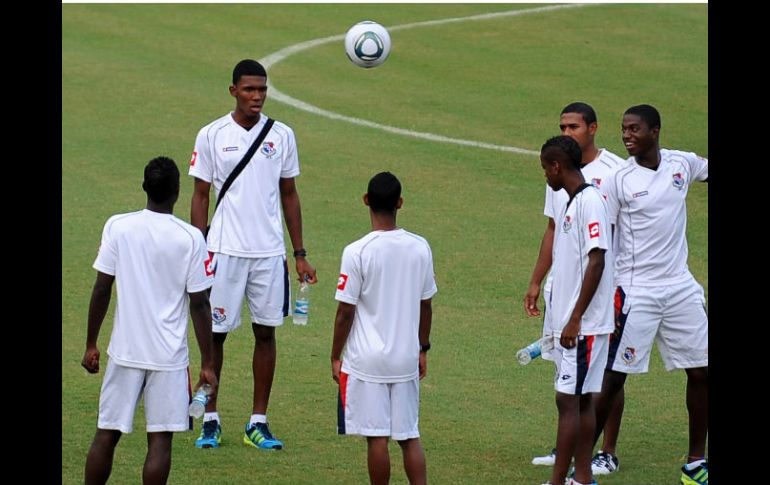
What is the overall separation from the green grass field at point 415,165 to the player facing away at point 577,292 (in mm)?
788

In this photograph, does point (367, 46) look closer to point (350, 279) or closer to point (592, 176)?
point (592, 176)

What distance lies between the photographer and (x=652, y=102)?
24828 millimetres

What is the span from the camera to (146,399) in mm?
7883

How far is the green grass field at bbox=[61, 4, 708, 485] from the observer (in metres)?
9.70

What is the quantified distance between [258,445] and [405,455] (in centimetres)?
185

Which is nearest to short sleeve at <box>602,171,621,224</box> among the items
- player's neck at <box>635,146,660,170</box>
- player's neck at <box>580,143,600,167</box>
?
player's neck at <box>635,146,660,170</box>

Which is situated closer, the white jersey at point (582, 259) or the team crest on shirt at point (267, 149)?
the white jersey at point (582, 259)

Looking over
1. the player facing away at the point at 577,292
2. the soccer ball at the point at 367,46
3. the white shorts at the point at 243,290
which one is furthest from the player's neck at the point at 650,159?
the soccer ball at the point at 367,46

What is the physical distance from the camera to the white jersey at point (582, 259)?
8.21 meters

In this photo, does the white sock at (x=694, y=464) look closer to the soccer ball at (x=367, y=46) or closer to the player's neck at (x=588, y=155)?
the player's neck at (x=588, y=155)

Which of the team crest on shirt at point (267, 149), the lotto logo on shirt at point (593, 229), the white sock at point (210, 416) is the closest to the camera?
the lotto logo on shirt at point (593, 229)

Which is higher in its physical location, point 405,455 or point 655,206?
point 655,206
